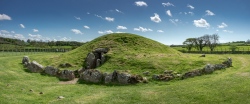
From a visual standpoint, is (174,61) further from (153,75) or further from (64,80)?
(64,80)

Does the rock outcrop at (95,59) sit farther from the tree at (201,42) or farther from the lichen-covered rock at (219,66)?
the tree at (201,42)

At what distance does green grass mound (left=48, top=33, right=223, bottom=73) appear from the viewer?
129 ft

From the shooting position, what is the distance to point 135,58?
44219mm

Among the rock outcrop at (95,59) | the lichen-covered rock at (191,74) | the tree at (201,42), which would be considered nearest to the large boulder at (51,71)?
the rock outcrop at (95,59)

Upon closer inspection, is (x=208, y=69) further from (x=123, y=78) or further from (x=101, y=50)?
(x=101, y=50)

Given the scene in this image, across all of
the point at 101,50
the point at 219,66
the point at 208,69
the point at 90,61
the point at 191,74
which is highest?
the point at 101,50

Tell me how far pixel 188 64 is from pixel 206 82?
11.5 metres

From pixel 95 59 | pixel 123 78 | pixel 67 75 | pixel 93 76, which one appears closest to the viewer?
pixel 123 78

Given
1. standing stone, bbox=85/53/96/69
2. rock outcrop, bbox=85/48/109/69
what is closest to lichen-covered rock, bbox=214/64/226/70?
rock outcrop, bbox=85/48/109/69

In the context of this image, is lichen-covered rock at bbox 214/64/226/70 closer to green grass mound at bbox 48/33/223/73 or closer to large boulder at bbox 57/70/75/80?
green grass mound at bbox 48/33/223/73

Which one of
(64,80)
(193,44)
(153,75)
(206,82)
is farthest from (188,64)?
(193,44)

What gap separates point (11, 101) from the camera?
880 inches

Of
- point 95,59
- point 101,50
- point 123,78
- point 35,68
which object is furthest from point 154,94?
point 35,68

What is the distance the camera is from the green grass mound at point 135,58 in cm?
3919
